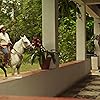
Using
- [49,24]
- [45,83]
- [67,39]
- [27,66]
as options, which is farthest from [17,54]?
[67,39]

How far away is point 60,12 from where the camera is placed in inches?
233

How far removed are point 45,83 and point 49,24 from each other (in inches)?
45.1

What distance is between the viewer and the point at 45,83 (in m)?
4.97

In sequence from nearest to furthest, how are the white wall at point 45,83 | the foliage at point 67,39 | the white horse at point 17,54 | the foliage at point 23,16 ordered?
the white wall at point 45,83 < the white horse at point 17,54 < the foliage at point 23,16 < the foliage at point 67,39

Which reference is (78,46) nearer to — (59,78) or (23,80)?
(59,78)

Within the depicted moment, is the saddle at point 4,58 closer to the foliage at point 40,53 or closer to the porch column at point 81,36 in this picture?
the foliage at point 40,53

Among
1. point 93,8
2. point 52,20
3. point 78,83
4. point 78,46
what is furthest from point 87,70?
point 52,20

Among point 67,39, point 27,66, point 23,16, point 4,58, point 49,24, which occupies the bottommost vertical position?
point 27,66

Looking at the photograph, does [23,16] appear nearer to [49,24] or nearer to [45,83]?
[49,24]

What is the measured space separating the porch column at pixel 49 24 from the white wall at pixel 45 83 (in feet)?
1.77

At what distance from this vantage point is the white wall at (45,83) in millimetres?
3692

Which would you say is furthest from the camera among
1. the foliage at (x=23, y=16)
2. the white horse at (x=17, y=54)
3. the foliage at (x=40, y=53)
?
the foliage at (x=23, y=16)

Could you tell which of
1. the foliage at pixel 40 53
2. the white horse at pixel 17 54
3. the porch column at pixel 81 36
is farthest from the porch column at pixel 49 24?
the porch column at pixel 81 36

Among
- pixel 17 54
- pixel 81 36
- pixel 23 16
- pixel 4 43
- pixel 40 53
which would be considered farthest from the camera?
pixel 81 36
